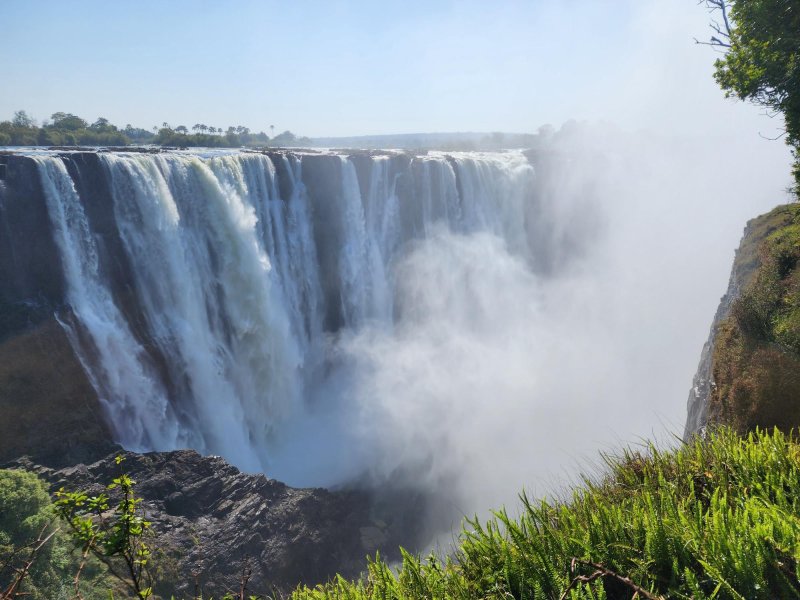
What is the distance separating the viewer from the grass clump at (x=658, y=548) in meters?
2.97

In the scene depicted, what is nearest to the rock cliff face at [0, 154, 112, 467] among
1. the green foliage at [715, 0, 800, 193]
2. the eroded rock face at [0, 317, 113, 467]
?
the eroded rock face at [0, 317, 113, 467]

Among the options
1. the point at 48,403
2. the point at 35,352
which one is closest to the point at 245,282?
the point at 35,352

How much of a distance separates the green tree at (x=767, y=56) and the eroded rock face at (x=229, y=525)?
14626mm

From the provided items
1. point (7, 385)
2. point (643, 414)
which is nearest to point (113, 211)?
point (7, 385)

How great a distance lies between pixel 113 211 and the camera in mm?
A: 17234

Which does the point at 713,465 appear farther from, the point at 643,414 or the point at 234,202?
the point at 643,414

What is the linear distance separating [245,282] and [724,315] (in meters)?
16.0

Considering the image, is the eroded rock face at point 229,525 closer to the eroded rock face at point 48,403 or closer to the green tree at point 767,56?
the eroded rock face at point 48,403

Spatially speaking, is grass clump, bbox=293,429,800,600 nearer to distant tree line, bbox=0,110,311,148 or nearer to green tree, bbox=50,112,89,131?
distant tree line, bbox=0,110,311,148

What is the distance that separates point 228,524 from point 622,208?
4066cm

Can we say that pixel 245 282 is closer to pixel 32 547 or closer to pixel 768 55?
pixel 32 547

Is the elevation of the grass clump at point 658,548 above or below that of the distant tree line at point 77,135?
below

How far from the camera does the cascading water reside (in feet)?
54.9

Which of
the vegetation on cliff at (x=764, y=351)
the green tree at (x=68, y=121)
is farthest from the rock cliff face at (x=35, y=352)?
the green tree at (x=68, y=121)
